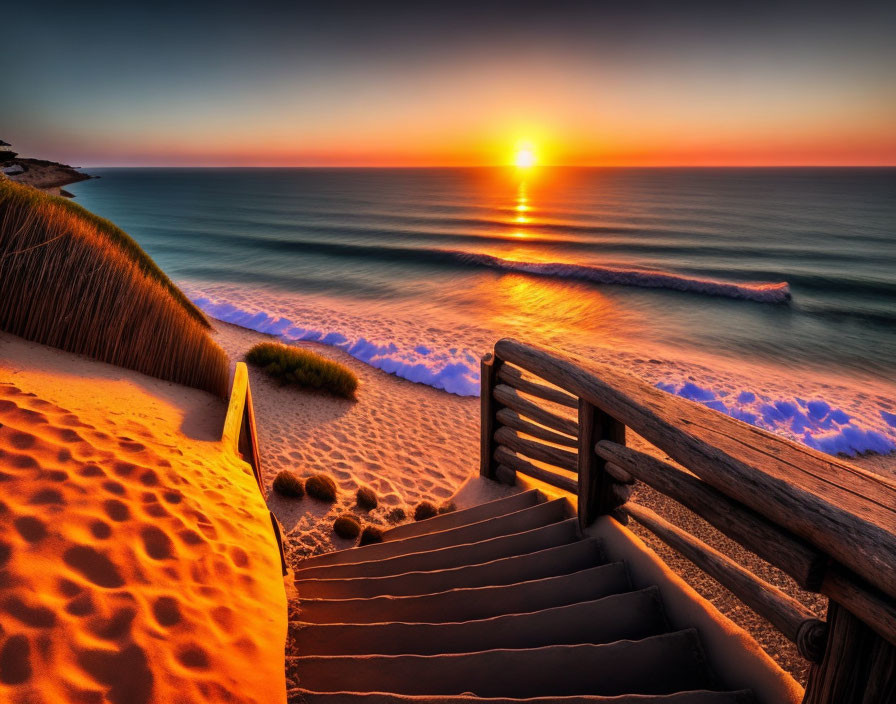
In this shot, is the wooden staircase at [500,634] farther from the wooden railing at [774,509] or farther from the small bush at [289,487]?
the small bush at [289,487]

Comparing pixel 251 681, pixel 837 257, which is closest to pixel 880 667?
pixel 251 681

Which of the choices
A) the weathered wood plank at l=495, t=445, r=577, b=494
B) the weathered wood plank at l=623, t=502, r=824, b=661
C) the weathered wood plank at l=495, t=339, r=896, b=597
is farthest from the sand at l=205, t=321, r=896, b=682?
the weathered wood plank at l=495, t=339, r=896, b=597

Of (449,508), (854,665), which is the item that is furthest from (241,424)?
(854,665)

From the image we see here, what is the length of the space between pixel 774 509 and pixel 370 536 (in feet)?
15.4

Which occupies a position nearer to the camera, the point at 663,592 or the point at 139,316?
Result: the point at 663,592

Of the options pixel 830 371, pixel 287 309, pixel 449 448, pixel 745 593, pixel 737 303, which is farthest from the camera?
pixel 737 303

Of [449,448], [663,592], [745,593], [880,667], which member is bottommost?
[449,448]

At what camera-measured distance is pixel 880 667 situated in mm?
1472

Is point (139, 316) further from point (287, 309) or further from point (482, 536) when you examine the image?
point (287, 309)

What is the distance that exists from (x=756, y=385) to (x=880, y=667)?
12.5 metres

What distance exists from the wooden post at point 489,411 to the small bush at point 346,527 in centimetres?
180

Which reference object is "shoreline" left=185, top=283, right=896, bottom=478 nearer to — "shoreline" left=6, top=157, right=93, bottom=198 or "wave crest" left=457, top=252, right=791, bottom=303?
"shoreline" left=6, top=157, right=93, bottom=198

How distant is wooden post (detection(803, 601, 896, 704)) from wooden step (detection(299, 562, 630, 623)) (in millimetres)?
1217

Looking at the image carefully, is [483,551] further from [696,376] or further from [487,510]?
[696,376]
